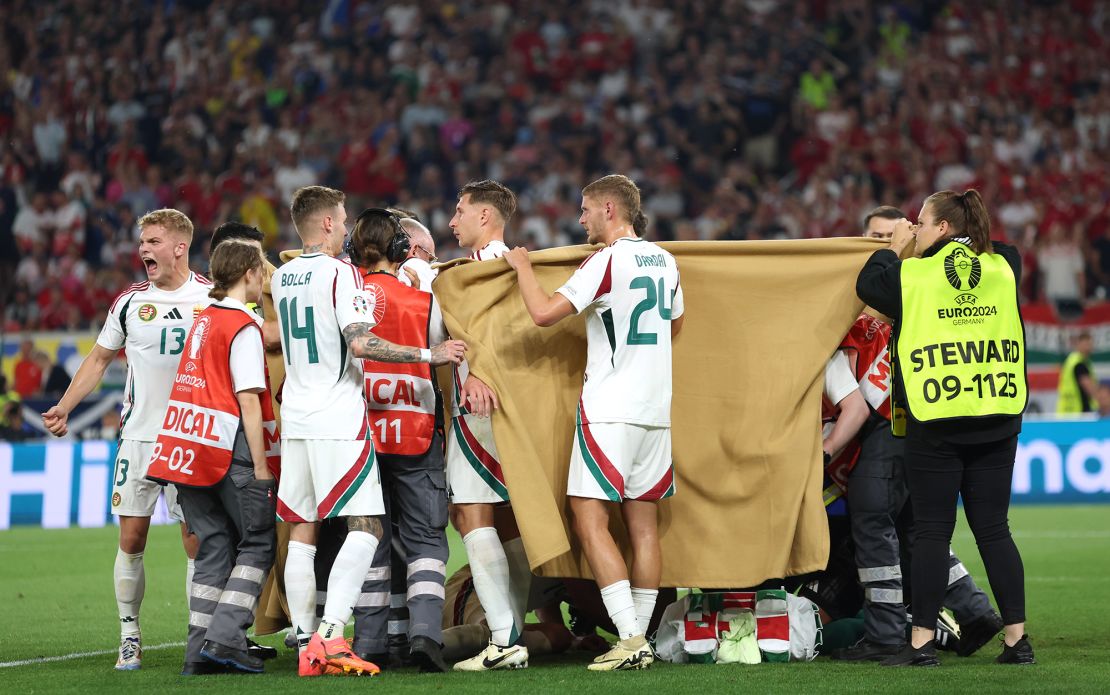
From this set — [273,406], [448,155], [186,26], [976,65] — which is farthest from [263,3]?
[273,406]

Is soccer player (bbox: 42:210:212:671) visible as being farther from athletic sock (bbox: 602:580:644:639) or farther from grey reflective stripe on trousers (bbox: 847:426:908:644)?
grey reflective stripe on trousers (bbox: 847:426:908:644)

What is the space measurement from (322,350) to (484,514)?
3.60 ft

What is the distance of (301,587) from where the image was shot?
19.7 ft

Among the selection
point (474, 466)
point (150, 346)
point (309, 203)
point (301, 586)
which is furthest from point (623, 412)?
point (150, 346)

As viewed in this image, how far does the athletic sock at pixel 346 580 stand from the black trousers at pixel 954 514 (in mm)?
2475

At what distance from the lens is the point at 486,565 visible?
20.4 feet

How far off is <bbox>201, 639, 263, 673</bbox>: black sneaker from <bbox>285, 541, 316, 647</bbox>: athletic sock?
27cm

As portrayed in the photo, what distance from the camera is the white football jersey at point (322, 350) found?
603 cm

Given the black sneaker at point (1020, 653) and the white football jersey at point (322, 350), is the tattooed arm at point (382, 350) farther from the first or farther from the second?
the black sneaker at point (1020, 653)

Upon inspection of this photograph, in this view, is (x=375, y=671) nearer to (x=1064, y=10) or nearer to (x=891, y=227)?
(x=891, y=227)

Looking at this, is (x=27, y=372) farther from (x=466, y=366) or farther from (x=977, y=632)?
(x=977, y=632)

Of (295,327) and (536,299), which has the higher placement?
(536,299)

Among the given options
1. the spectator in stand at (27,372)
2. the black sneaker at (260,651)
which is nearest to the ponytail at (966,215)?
the black sneaker at (260,651)

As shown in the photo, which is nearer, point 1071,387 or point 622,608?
point 622,608
